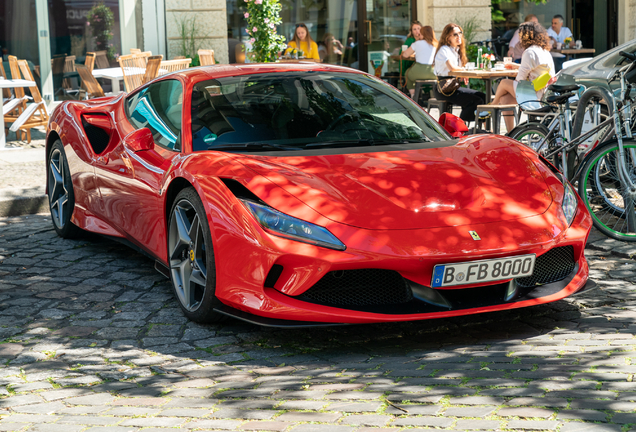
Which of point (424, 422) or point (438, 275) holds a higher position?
point (438, 275)

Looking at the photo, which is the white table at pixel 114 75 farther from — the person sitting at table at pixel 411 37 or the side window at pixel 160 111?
the side window at pixel 160 111

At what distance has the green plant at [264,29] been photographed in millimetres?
13961

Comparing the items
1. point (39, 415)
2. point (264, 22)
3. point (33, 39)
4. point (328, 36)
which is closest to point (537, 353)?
point (39, 415)

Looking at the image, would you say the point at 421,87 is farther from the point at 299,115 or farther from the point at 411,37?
the point at 299,115

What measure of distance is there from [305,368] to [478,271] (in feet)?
2.86

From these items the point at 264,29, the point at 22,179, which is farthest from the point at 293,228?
the point at 264,29

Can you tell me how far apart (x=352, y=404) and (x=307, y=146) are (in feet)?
6.17

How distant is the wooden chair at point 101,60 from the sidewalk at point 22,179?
13.9 ft

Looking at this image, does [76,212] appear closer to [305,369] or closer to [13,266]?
[13,266]

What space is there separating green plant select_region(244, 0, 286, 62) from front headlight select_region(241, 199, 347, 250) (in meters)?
10.7

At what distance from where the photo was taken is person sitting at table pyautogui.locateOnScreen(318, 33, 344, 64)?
17.7 meters

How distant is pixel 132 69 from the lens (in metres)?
13.2

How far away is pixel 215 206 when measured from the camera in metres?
3.93

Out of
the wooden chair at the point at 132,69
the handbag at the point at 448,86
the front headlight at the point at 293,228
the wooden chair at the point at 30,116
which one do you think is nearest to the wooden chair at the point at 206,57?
the wooden chair at the point at 132,69
